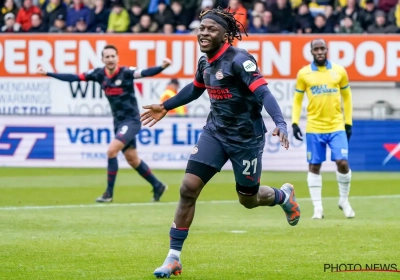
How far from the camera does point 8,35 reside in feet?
83.0

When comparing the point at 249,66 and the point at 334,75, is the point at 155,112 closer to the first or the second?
the point at 249,66

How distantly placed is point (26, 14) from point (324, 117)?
620 inches

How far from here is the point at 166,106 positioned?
8.94m

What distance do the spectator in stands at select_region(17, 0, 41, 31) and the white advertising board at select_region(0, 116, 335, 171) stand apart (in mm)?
5323

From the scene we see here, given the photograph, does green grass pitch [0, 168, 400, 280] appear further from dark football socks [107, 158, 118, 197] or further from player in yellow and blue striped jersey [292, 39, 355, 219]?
player in yellow and blue striped jersey [292, 39, 355, 219]

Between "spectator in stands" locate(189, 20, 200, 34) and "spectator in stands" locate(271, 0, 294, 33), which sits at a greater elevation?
"spectator in stands" locate(271, 0, 294, 33)

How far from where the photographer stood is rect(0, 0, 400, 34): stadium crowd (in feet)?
81.9

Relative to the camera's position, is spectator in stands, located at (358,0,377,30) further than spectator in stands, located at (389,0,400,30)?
Yes

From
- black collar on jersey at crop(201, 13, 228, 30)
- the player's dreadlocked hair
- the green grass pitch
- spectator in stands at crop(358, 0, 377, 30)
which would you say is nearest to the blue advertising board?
the green grass pitch

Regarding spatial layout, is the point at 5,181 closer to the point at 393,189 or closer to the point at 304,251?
the point at 393,189

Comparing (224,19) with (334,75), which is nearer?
(224,19)

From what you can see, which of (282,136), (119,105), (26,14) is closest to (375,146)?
(119,105)

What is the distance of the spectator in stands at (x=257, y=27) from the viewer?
25.1 meters

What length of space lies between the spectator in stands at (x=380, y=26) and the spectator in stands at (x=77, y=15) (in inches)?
305
